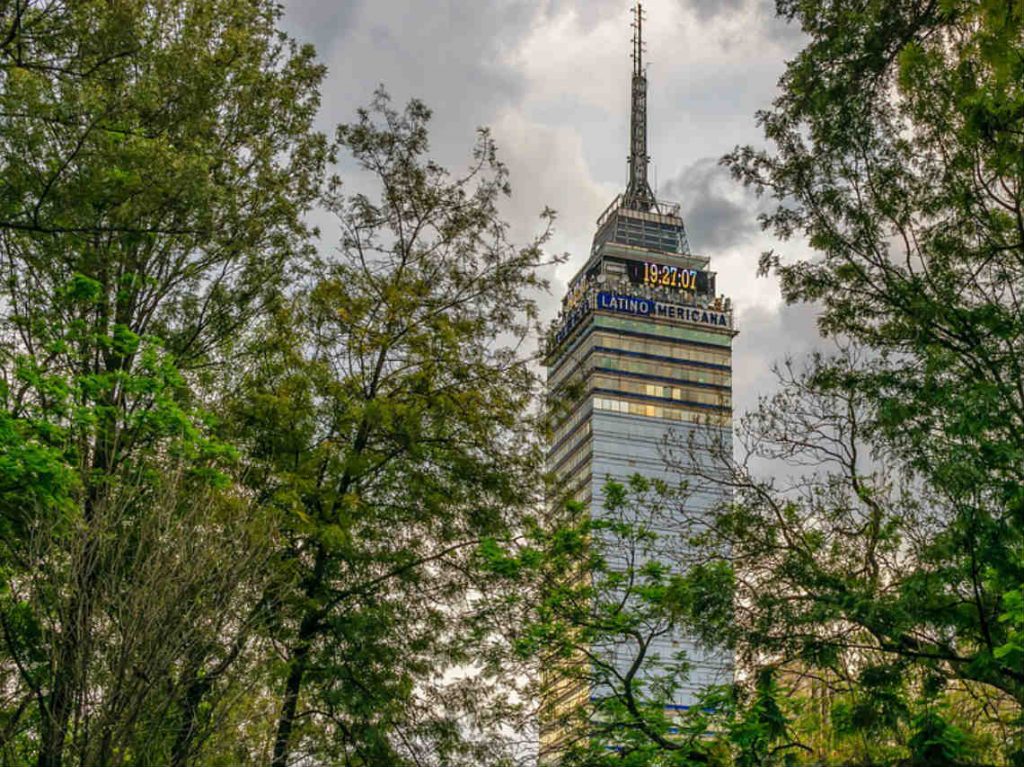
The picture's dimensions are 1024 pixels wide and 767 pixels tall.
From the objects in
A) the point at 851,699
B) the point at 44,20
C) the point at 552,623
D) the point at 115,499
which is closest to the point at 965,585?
the point at 851,699

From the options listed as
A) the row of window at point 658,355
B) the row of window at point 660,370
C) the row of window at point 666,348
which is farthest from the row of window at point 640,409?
the row of window at point 666,348

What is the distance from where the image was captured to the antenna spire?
11038 centimetres

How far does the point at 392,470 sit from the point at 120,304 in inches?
164

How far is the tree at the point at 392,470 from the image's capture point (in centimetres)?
1362

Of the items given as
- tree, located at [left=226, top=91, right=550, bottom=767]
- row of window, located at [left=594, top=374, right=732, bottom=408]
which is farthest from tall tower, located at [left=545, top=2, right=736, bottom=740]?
tree, located at [left=226, top=91, right=550, bottom=767]

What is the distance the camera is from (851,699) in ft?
43.5

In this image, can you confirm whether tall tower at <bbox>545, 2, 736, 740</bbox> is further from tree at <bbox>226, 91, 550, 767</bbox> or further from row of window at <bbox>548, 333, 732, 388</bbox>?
tree at <bbox>226, 91, 550, 767</bbox>

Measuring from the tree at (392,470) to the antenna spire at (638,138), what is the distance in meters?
98.9

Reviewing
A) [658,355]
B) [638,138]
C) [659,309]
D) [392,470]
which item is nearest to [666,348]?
[658,355]

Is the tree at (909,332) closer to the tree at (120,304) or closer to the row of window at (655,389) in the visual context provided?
the tree at (120,304)

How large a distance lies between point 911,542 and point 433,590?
6482 millimetres

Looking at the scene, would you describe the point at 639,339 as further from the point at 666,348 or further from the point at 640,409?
the point at 640,409

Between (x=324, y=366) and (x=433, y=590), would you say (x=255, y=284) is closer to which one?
(x=324, y=366)

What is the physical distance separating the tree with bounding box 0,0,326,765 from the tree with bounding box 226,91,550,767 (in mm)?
1172
